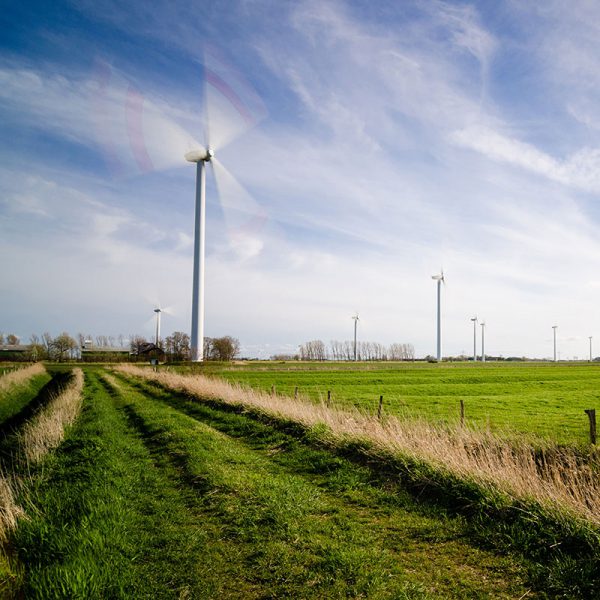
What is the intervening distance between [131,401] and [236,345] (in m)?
135

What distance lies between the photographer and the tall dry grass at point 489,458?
8234 millimetres

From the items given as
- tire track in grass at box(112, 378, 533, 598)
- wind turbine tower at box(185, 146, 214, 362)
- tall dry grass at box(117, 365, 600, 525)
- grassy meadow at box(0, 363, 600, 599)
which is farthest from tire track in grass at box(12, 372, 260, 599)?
wind turbine tower at box(185, 146, 214, 362)

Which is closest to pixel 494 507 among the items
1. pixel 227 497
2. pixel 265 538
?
pixel 265 538

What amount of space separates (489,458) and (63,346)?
6827 inches

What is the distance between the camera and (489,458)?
387 inches

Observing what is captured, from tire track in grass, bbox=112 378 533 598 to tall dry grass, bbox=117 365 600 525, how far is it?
1325 mm

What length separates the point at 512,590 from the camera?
19.6 feet

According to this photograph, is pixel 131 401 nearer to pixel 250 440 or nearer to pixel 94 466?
pixel 250 440

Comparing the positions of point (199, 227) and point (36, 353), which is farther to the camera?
point (36, 353)

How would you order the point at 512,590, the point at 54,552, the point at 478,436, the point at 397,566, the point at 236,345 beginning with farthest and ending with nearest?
the point at 236,345
the point at 478,436
the point at 54,552
the point at 397,566
the point at 512,590

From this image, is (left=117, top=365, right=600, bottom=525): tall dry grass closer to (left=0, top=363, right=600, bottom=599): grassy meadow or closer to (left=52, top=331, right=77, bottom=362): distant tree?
(left=0, top=363, right=600, bottom=599): grassy meadow

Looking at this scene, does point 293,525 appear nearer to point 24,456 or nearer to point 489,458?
point 489,458

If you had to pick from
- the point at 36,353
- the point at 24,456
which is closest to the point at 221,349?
the point at 36,353

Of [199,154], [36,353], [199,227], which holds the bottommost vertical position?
[36,353]
